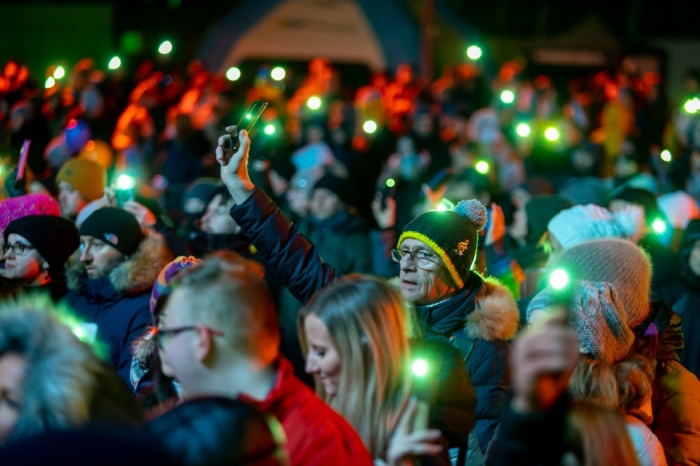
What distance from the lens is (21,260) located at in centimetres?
593

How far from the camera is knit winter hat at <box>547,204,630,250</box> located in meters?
5.99

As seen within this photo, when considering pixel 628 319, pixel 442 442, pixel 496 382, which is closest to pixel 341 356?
pixel 442 442

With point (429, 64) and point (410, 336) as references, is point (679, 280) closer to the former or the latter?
Result: point (410, 336)

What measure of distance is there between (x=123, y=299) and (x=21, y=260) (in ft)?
2.69

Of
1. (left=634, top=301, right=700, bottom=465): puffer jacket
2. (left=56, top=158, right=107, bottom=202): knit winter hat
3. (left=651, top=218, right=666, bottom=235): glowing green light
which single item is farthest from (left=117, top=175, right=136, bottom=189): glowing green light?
(left=634, top=301, right=700, bottom=465): puffer jacket

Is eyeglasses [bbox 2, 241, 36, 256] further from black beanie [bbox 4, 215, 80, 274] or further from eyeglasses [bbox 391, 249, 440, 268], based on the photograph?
eyeglasses [bbox 391, 249, 440, 268]

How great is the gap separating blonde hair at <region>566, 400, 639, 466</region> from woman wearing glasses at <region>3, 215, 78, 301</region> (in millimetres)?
3952

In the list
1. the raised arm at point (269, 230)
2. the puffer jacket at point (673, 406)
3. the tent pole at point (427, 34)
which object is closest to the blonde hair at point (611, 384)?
the puffer jacket at point (673, 406)

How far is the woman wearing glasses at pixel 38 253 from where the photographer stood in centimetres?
593

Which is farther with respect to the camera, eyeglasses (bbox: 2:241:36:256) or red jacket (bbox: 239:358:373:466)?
eyeglasses (bbox: 2:241:36:256)

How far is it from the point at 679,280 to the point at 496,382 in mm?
2885

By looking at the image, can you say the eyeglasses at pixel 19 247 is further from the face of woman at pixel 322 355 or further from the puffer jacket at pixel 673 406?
the puffer jacket at pixel 673 406

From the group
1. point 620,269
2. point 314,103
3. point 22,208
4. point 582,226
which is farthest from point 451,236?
point 314,103

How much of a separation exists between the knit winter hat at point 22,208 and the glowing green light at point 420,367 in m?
3.63
